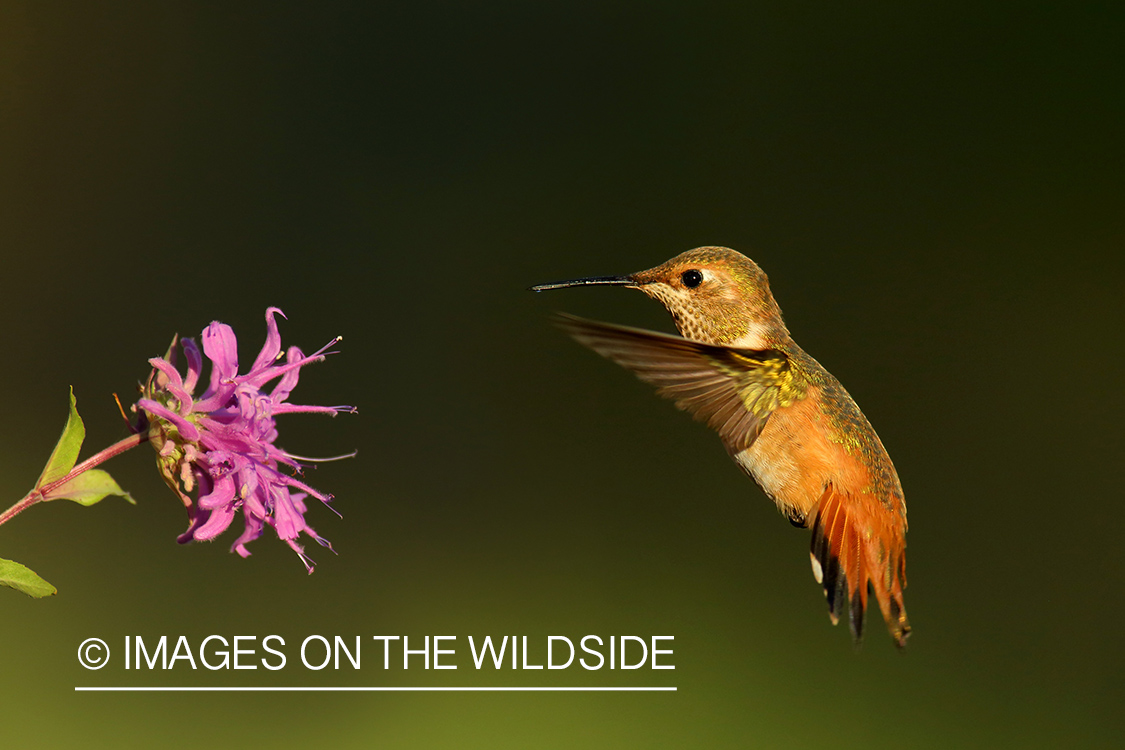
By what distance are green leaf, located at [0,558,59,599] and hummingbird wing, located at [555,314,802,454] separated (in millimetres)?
314

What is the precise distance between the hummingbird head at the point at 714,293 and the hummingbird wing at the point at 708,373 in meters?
0.05

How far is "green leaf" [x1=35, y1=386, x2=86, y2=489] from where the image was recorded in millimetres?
532

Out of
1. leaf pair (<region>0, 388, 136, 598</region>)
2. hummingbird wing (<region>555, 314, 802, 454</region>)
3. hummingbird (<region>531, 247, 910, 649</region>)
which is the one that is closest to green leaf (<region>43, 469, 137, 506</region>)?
leaf pair (<region>0, 388, 136, 598</region>)

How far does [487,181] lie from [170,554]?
1266mm

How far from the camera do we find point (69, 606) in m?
2.17

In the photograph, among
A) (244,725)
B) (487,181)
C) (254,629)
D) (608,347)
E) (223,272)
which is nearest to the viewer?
(608,347)

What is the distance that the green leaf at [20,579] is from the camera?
0.49m

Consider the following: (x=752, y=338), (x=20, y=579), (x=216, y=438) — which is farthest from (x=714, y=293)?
(x=20, y=579)

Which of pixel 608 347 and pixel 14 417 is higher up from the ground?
pixel 14 417

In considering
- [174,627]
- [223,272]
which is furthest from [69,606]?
[223,272]

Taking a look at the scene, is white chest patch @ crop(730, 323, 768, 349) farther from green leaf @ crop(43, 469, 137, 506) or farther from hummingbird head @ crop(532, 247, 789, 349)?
green leaf @ crop(43, 469, 137, 506)

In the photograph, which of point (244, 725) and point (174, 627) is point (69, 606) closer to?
point (174, 627)

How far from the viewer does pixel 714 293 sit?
854mm

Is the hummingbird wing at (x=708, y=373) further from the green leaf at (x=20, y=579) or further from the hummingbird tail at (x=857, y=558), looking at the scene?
the green leaf at (x=20, y=579)
